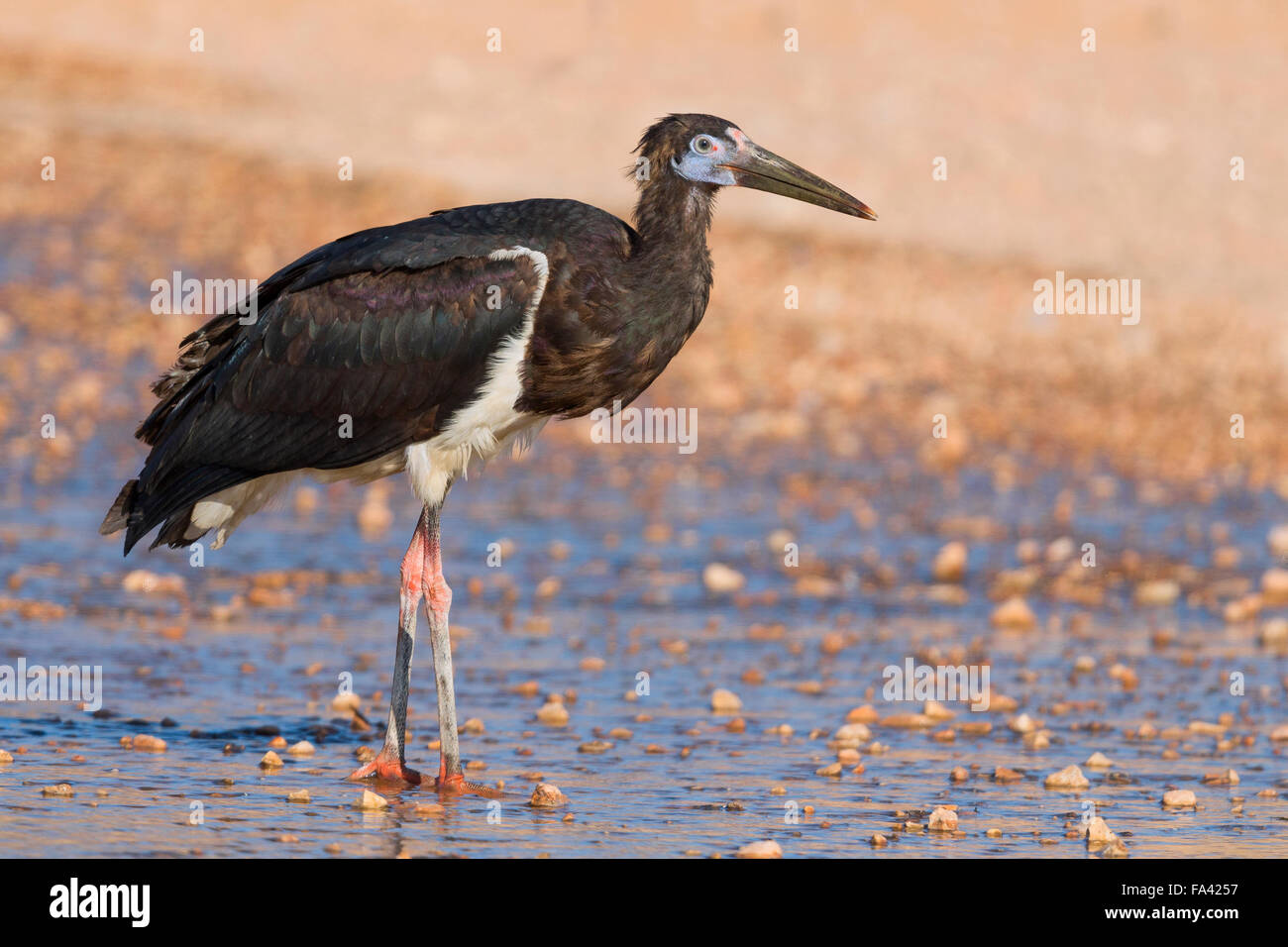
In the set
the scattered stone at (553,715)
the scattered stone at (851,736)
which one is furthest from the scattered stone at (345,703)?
the scattered stone at (851,736)

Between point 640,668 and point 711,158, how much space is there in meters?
3.02

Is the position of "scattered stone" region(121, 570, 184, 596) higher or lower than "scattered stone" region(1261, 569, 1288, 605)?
higher

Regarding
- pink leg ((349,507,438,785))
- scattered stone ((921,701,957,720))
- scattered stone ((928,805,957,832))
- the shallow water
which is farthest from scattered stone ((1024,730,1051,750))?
pink leg ((349,507,438,785))

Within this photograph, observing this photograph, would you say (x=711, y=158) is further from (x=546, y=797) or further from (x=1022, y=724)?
(x=1022, y=724)

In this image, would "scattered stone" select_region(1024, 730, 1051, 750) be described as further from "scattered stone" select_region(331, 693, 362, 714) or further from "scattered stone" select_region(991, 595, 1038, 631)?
"scattered stone" select_region(331, 693, 362, 714)

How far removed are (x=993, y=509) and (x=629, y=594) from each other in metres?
3.48

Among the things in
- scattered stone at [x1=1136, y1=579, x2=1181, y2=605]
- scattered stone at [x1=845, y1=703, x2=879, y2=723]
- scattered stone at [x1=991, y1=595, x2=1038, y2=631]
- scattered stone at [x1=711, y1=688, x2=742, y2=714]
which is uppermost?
scattered stone at [x1=1136, y1=579, x2=1181, y2=605]

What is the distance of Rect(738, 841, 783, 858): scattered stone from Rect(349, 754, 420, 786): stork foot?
1675 millimetres

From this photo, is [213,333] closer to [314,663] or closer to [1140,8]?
[314,663]

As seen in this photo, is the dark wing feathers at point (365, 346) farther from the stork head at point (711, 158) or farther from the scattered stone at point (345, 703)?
the scattered stone at point (345, 703)

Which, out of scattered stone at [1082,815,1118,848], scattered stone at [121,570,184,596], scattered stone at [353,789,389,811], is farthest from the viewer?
scattered stone at [121,570,184,596]

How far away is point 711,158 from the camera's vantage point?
878cm

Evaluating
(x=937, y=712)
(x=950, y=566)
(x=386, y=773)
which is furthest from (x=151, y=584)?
(x=950, y=566)

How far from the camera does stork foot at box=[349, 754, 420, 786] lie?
840cm
